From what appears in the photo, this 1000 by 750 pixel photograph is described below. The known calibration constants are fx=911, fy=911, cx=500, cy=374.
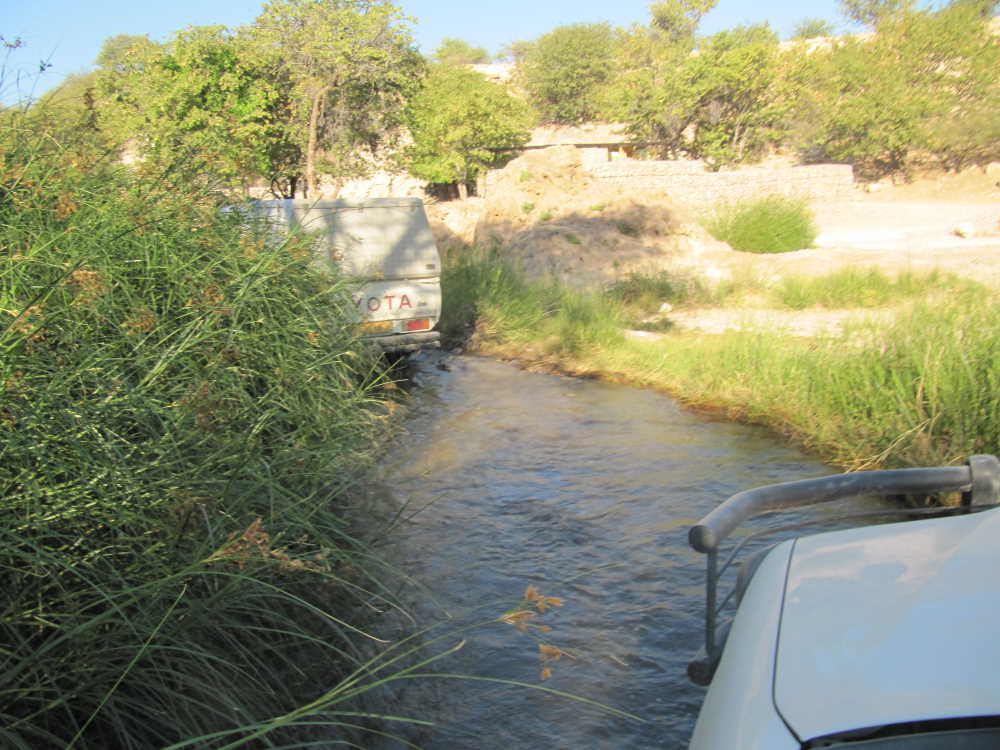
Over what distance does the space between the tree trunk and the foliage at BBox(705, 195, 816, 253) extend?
15483 millimetres

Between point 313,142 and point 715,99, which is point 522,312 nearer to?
point 313,142

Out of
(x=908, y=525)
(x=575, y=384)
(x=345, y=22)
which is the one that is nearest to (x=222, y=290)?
(x=908, y=525)

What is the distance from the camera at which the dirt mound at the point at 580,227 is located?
17.1 metres

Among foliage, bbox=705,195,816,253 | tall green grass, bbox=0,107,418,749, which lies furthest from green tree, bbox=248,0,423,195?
tall green grass, bbox=0,107,418,749

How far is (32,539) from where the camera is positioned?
2623mm

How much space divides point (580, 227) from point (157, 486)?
620 inches

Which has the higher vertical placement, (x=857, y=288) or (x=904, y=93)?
(x=904, y=93)

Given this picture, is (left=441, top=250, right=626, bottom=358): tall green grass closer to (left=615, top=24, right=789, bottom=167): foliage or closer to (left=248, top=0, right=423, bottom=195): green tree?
(left=248, top=0, right=423, bottom=195): green tree

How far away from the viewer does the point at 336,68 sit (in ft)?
99.6

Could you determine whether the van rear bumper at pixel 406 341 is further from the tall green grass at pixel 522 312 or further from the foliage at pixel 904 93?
the foliage at pixel 904 93

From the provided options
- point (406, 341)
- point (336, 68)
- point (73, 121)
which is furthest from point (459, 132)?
point (73, 121)

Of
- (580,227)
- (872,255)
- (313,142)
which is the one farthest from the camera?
(313,142)

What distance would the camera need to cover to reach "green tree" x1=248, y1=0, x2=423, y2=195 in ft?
98.6

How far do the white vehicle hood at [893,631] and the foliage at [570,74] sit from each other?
55.1 m
